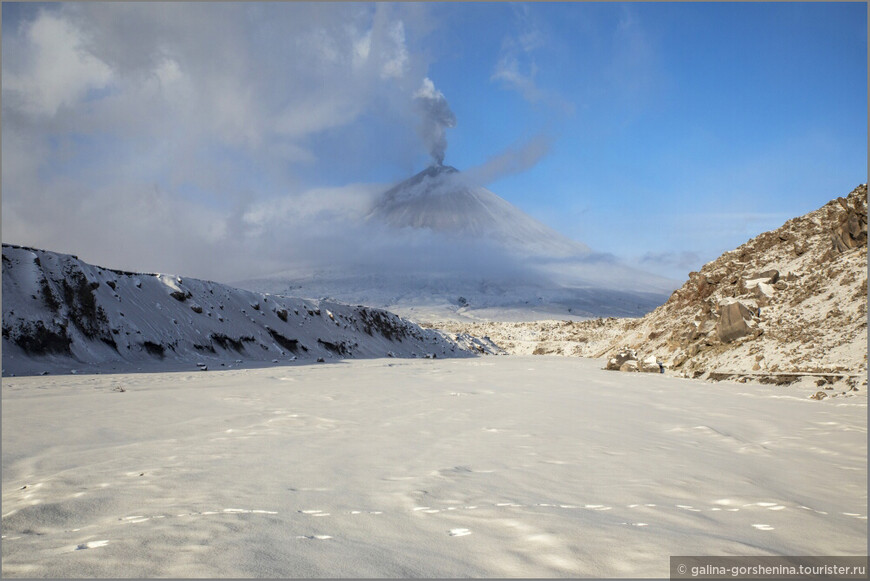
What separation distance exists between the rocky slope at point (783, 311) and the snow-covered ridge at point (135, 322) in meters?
12.1

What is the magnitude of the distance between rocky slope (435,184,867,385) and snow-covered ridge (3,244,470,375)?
1213cm

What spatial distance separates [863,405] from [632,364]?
6779mm

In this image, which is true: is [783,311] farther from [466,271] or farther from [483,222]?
[483,222]

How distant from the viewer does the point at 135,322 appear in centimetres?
1416

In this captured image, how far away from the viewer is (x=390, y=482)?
9.92 ft

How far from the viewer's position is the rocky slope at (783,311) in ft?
31.0

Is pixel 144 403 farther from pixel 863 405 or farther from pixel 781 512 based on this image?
pixel 863 405

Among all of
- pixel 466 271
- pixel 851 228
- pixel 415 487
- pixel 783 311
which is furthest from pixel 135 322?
pixel 466 271

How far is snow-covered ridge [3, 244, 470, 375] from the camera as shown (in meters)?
11.5

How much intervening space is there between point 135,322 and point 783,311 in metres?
16.4

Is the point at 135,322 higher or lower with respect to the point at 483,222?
lower

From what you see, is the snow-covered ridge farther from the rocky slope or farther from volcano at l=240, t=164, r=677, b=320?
volcano at l=240, t=164, r=677, b=320

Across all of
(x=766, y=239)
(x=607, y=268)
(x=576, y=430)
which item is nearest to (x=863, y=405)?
(x=576, y=430)

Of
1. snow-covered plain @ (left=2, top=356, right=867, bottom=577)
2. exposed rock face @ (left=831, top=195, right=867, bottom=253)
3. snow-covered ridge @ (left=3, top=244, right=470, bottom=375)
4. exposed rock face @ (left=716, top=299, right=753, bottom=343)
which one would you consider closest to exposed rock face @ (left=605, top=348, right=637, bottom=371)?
exposed rock face @ (left=716, top=299, right=753, bottom=343)
